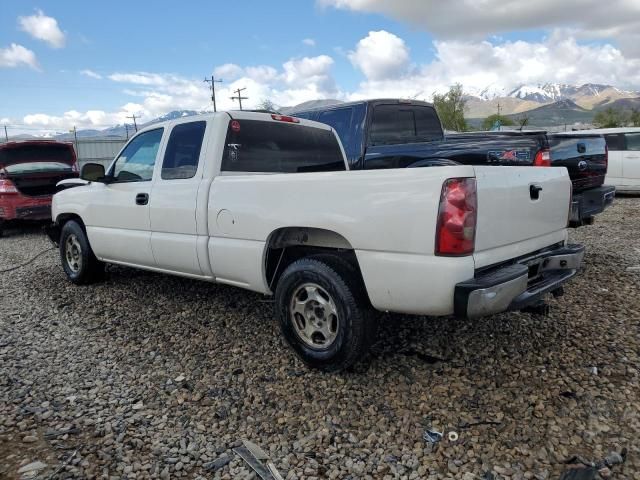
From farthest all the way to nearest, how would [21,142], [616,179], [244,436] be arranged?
[616,179]
[21,142]
[244,436]

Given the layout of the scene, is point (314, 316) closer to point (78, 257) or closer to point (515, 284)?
point (515, 284)

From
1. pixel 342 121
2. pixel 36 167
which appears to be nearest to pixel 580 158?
pixel 342 121

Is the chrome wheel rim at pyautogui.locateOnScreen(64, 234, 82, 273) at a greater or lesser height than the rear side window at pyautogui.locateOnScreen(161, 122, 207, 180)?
lesser

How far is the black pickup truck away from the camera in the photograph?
5.72 m

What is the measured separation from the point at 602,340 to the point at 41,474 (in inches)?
147

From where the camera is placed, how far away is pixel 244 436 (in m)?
2.76

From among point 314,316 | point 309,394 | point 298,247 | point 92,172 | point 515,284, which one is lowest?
point 309,394

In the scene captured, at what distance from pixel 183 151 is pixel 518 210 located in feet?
9.32

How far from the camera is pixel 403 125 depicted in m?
7.07

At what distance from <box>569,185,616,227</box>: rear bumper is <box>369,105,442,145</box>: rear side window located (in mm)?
2357

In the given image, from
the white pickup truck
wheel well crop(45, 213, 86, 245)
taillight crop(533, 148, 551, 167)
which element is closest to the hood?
wheel well crop(45, 213, 86, 245)

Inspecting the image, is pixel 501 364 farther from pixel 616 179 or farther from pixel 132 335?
pixel 616 179

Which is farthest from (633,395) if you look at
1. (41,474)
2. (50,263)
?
(50,263)

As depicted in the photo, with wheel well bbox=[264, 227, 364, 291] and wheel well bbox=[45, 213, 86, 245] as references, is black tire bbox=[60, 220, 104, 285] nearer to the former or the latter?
wheel well bbox=[45, 213, 86, 245]
